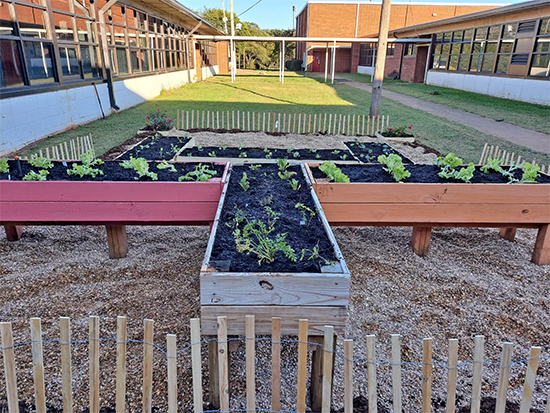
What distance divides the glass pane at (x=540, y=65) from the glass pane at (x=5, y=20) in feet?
58.8

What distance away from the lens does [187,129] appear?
10.3 metres

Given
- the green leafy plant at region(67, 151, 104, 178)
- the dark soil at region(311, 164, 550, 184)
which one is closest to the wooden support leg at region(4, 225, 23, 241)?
Result: the green leafy plant at region(67, 151, 104, 178)

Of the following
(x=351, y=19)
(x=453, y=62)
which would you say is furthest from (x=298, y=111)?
(x=351, y=19)

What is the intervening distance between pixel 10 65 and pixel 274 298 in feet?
28.7

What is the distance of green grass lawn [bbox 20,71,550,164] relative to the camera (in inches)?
348

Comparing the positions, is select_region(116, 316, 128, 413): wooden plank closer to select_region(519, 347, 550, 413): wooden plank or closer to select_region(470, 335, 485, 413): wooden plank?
select_region(470, 335, 485, 413): wooden plank

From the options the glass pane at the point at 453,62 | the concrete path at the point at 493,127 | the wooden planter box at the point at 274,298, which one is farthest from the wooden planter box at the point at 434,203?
the glass pane at the point at 453,62

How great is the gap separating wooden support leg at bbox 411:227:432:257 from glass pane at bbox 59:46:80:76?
402 inches

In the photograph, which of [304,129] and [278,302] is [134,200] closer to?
[278,302]

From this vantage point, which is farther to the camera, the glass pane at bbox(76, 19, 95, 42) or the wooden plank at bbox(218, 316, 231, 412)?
the glass pane at bbox(76, 19, 95, 42)

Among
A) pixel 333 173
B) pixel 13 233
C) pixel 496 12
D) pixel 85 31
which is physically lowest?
pixel 13 233

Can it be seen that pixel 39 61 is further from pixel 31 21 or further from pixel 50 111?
pixel 50 111

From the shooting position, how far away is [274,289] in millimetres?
2143

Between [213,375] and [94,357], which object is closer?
[94,357]
